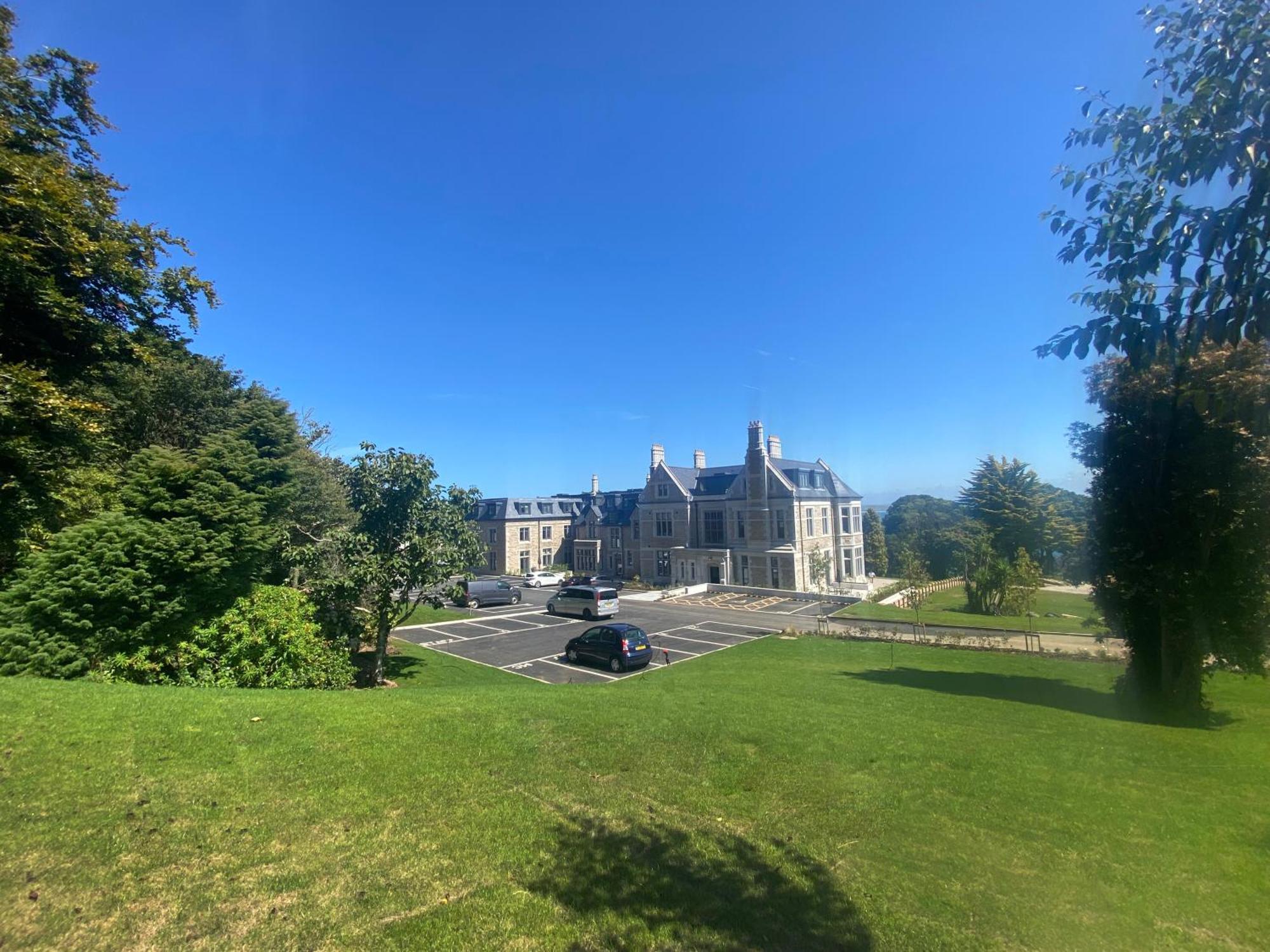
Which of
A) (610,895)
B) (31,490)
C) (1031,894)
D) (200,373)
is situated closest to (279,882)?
(610,895)

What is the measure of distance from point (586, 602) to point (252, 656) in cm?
1675

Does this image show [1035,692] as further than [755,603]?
No

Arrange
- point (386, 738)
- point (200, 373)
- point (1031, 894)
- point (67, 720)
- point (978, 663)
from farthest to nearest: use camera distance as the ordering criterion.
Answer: point (200, 373) → point (978, 663) → point (386, 738) → point (67, 720) → point (1031, 894)

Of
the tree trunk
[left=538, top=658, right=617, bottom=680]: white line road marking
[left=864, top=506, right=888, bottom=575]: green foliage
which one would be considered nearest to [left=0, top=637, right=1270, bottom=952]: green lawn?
the tree trunk

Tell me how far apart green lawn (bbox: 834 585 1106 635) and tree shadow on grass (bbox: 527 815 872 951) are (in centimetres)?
2262

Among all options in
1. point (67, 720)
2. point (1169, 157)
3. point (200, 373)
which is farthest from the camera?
point (200, 373)

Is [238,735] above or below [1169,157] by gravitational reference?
below

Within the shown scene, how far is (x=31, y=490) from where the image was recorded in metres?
11.7

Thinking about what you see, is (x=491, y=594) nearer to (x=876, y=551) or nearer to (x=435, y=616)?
(x=435, y=616)

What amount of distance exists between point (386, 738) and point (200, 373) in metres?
20.8

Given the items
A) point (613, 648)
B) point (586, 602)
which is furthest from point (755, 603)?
point (613, 648)

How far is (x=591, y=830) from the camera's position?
465 centimetres

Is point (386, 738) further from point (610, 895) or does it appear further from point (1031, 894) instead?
point (1031, 894)

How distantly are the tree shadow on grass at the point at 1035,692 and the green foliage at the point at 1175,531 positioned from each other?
0.56 meters
